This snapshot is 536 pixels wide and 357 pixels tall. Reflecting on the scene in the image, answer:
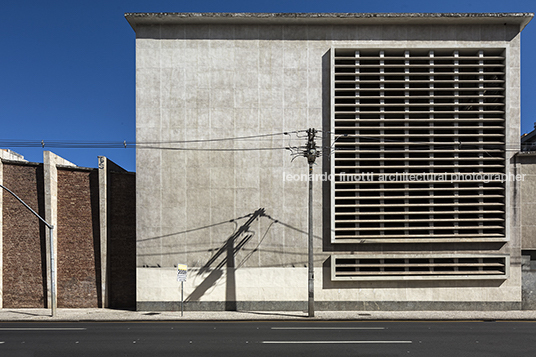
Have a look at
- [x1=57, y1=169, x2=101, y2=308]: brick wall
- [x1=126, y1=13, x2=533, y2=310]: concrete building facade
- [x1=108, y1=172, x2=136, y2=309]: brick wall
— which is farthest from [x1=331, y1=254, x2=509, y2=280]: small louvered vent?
[x1=57, y1=169, x2=101, y2=308]: brick wall

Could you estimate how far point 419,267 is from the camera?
1658 centimetres

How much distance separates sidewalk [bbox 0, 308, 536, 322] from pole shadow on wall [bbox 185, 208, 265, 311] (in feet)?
2.44

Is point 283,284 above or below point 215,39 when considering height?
below

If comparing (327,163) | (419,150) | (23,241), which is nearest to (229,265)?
(327,163)

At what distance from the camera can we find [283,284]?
16234 millimetres

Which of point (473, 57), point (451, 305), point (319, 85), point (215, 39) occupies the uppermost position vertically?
point (215, 39)

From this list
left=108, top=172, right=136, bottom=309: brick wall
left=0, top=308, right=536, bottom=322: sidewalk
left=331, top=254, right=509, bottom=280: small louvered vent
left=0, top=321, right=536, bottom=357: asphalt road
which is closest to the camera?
left=0, top=321, right=536, bottom=357: asphalt road

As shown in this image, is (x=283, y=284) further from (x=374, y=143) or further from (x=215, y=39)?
(x=215, y=39)

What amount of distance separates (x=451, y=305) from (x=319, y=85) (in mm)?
12816

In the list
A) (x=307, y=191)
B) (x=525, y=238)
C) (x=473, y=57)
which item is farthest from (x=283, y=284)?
(x=473, y=57)

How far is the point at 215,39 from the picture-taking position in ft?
55.1

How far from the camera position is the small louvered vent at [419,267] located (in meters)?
16.1

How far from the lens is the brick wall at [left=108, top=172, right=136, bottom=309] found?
1717 cm

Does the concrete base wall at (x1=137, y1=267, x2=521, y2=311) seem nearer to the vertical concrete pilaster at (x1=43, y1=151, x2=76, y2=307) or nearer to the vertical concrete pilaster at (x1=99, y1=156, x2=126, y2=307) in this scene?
the vertical concrete pilaster at (x1=99, y1=156, x2=126, y2=307)
